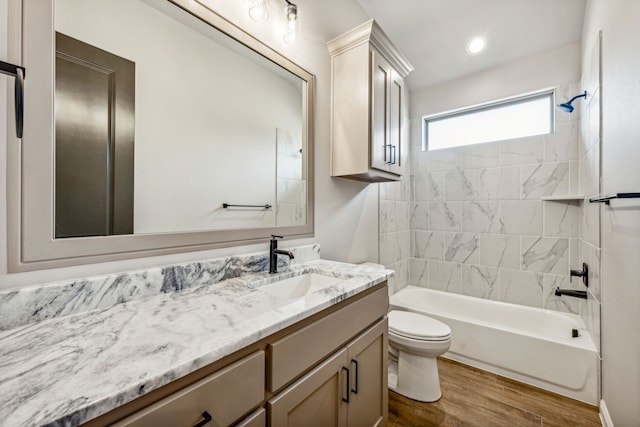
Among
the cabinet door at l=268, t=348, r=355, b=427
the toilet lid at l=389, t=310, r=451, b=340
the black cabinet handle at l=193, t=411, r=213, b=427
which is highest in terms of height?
the black cabinet handle at l=193, t=411, r=213, b=427

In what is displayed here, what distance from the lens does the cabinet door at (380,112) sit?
1.71 meters

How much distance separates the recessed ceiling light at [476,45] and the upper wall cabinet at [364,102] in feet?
3.22

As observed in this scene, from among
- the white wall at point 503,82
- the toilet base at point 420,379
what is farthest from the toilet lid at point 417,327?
the white wall at point 503,82

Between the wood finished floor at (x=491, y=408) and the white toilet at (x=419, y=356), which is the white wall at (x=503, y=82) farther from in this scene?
the wood finished floor at (x=491, y=408)

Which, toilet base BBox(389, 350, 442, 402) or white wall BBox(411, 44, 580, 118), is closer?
toilet base BBox(389, 350, 442, 402)

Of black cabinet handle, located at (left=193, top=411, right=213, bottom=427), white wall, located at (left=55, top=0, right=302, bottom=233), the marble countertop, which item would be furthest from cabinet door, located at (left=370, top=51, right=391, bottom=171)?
black cabinet handle, located at (left=193, top=411, right=213, bottom=427)

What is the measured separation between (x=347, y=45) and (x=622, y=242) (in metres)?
1.80

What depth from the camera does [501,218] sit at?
256 centimetres


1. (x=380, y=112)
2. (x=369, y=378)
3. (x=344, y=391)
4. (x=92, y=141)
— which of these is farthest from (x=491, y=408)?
(x=92, y=141)

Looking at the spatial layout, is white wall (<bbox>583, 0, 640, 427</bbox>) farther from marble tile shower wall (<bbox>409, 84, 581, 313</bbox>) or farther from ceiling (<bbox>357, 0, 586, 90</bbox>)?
marble tile shower wall (<bbox>409, 84, 581, 313</bbox>)

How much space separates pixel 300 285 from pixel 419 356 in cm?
101

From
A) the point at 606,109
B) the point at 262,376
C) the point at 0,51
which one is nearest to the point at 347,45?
the point at 606,109

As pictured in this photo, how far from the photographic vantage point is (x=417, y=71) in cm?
284

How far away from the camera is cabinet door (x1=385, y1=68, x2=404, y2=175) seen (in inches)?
75.2
